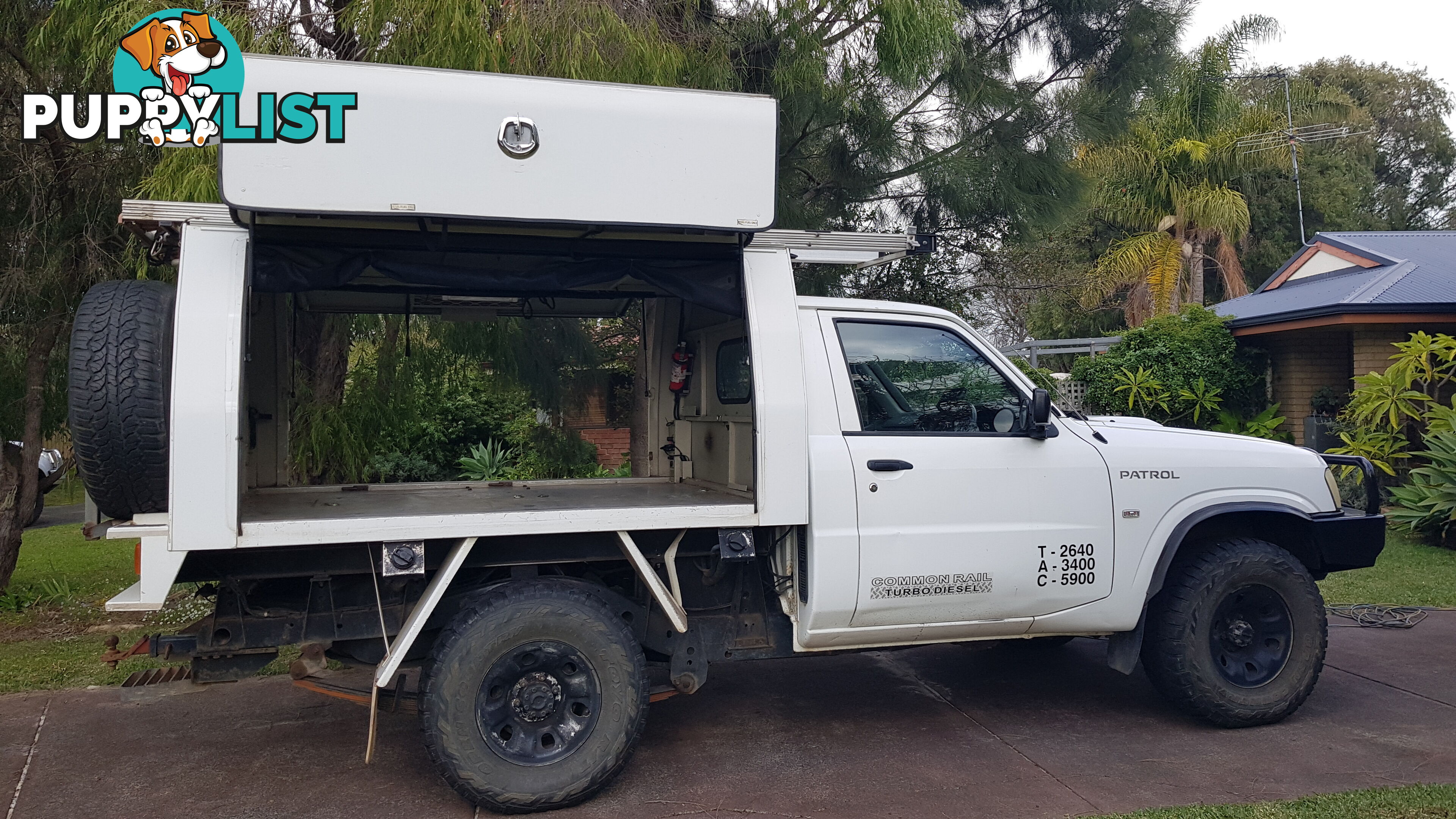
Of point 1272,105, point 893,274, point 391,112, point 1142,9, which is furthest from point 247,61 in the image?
point 1272,105

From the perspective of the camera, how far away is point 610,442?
7867 millimetres

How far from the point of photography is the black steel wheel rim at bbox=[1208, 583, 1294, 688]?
18.1ft

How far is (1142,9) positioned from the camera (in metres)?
9.12

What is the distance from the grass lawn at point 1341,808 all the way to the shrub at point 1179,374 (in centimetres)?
1050

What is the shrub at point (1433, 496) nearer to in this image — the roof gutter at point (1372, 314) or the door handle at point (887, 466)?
the roof gutter at point (1372, 314)

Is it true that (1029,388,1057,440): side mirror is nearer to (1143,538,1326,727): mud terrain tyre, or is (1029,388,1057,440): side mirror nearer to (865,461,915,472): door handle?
(865,461,915,472): door handle

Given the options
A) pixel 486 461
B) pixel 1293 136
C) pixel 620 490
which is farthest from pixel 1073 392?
pixel 1293 136

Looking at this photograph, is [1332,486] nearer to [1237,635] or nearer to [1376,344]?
[1237,635]

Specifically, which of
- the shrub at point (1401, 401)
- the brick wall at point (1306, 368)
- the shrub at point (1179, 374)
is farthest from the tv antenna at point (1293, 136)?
the shrub at point (1401, 401)

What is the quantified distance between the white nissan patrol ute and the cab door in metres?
0.01

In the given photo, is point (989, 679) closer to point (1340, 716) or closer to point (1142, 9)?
point (1340, 716)

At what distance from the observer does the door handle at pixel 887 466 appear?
195 inches

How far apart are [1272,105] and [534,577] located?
2800 cm

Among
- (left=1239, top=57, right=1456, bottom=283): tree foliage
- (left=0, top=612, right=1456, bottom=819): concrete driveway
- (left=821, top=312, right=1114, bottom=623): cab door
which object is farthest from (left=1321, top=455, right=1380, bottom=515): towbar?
(left=1239, top=57, right=1456, bottom=283): tree foliage
